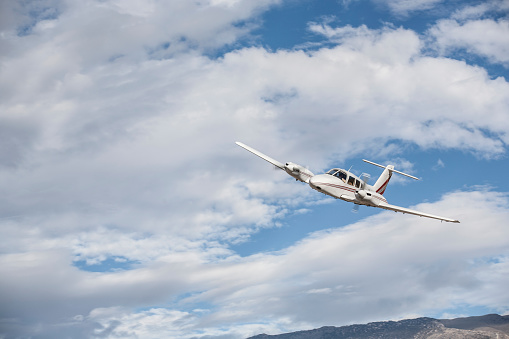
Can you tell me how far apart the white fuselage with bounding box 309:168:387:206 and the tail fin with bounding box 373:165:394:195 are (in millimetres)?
19241

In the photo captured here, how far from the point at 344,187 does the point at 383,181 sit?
84.4 feet

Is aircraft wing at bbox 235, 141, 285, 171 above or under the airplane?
above

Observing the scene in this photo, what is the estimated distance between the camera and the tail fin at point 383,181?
10706 cm

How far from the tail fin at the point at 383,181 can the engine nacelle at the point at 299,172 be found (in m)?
23.4

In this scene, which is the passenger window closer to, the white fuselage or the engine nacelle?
the white fuselage

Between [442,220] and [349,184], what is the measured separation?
52.2 ft

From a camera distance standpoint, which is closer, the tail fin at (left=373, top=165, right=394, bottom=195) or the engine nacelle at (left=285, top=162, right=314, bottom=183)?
the engine nacelle at (left=285, top=162, right=314, bottom=183)

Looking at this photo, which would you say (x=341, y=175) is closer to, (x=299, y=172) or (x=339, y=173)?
(x=339, y=173)

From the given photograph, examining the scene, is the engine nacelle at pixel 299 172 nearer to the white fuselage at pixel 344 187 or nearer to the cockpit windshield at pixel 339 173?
the cockpit windshield at pixel 339 173

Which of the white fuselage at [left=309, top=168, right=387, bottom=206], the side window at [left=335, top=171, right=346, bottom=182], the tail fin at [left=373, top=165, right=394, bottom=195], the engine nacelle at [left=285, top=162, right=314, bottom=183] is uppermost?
the tail fin at [left=373, top=165, right=394, bottom=195]

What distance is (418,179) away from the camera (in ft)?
341

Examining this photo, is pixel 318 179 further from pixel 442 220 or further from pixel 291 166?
pixel 442 220

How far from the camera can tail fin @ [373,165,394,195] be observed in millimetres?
107062

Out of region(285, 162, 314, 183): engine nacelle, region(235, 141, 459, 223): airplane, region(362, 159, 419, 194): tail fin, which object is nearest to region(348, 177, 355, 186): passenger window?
region(235, 141, 459, 223): airplane
